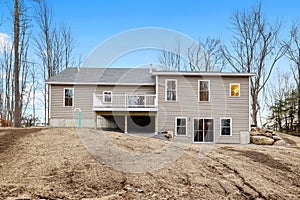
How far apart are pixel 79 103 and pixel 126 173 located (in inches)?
467

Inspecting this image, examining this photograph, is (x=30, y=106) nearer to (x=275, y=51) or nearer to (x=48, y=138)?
(x=48, y=138)

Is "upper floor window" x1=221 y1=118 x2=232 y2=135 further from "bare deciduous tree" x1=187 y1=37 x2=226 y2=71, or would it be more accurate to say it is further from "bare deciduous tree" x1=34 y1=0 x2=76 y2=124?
"bare deciduous tree" x1=34 y1=0 x2=76 y2=124

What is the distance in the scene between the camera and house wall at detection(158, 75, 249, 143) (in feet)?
51.2

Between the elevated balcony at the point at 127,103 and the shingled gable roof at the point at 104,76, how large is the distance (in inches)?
69.1

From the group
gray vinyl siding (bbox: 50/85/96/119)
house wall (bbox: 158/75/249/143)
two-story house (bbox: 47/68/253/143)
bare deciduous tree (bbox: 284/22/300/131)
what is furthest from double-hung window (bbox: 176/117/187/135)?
bare deciduous tree (bbox: 284/22/300/131)

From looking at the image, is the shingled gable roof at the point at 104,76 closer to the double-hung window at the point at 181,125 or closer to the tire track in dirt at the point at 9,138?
the double-hung window at the point at 181,125

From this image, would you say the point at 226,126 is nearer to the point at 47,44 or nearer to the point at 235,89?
the point at 235,89

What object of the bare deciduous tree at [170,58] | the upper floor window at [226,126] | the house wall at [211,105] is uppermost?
the bare deciduous tree at [170,58]

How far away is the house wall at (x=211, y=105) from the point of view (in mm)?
15609

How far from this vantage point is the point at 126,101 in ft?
49.9

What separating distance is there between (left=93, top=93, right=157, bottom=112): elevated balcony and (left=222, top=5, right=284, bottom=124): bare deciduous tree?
34.6 feet

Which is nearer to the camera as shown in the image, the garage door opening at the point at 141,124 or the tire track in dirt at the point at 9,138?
Answer: the tire track in dirt at the point at 9,138

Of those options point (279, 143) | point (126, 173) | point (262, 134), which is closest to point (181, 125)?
point (262, 134)

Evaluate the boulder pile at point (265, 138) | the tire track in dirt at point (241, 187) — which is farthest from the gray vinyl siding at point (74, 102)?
the tire track in dirt at point (241, 187)
